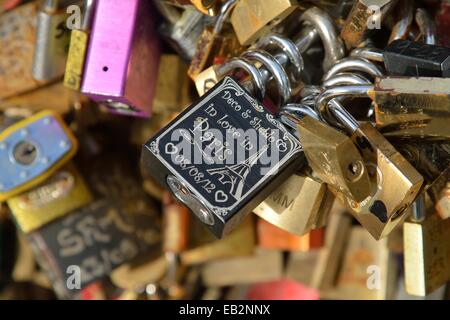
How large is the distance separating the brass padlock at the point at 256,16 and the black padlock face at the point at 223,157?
14cm

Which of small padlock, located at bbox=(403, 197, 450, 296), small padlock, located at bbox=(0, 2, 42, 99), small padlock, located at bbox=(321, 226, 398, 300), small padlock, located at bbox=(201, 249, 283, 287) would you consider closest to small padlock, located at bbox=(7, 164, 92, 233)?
small padlock, located at bbox=(0, 2, 42, 99)

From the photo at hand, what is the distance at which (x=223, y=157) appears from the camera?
35.5 inches

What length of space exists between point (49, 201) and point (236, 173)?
21.9 inches

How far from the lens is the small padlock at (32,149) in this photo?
120cm

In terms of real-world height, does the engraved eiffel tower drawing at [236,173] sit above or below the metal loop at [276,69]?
below

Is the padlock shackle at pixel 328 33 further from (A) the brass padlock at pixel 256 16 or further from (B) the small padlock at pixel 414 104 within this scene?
(B) the small padlock at pixel 414 104

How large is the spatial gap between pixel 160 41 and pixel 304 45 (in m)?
0.30

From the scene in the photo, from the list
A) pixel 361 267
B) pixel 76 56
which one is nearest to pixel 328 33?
pixel 76 56

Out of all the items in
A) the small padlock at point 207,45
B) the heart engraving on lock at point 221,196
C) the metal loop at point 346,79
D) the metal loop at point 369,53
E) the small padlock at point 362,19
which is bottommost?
the heart engraving on lock at point 221,196

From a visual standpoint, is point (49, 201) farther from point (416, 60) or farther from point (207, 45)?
point (416, 60)

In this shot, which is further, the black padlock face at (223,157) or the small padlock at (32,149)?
the small padlock at (32,149)

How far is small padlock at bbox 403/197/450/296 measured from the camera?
105 centimetres

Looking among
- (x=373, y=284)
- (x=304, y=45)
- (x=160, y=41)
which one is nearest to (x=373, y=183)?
(x=304, y=45)

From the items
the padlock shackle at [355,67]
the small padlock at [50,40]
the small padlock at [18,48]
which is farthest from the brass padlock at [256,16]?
the small padlock at [18,48]
